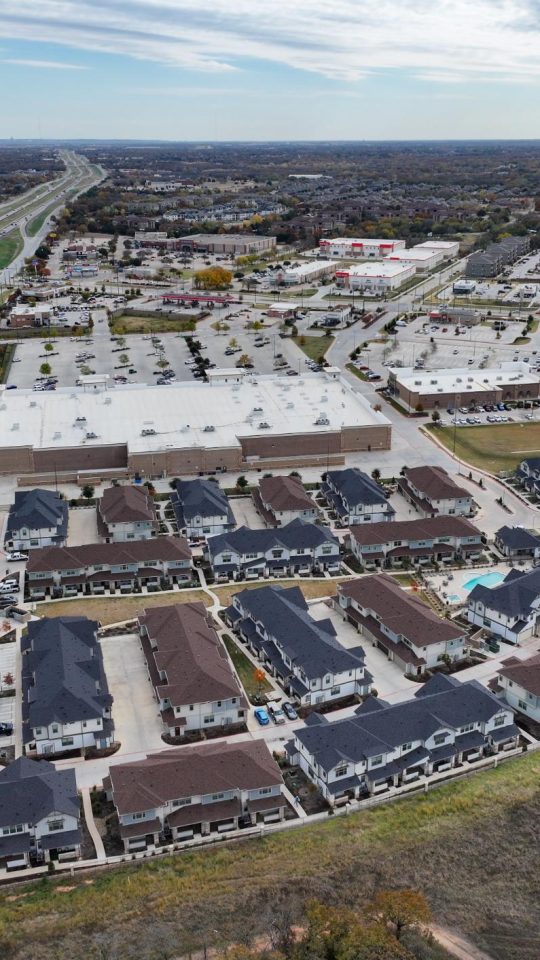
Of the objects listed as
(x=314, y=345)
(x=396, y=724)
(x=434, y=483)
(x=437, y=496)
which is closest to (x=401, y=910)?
(x=396, y=724)

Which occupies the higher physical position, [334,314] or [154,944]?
[334,314]

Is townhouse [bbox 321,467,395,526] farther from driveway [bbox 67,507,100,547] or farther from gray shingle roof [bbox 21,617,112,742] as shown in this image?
gray shingle roof [bbox 21,617,112,742]

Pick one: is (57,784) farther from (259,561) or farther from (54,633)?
(259,561)

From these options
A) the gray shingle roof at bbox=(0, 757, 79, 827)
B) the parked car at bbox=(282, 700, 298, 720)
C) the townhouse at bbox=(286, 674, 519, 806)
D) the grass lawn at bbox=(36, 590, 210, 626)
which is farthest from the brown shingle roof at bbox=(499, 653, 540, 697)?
the gray shingle roof at bbox=(0, 757, 79, 827)

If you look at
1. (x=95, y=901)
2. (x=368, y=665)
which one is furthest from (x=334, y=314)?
(x=95, y=901)

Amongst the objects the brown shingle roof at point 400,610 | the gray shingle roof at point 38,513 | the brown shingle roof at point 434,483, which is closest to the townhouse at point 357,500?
the brown shingle roof at point 434,483

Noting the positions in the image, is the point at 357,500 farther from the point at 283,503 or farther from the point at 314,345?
the point at 314,345
